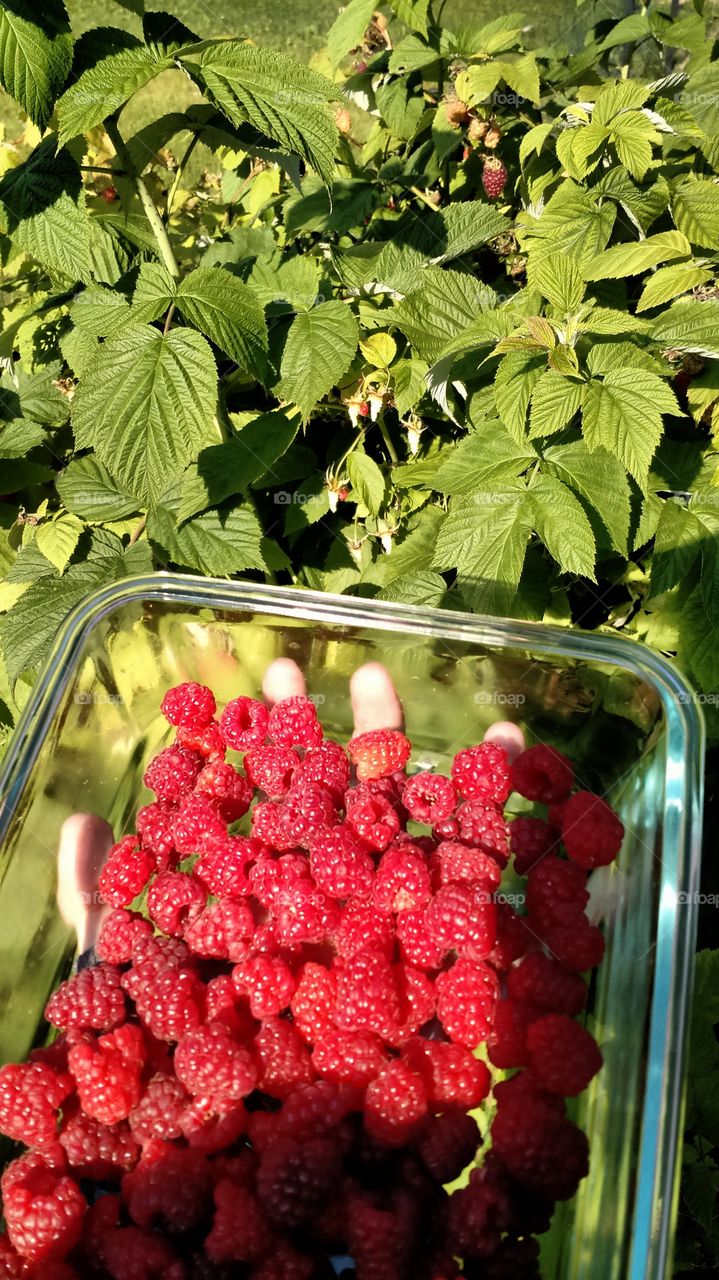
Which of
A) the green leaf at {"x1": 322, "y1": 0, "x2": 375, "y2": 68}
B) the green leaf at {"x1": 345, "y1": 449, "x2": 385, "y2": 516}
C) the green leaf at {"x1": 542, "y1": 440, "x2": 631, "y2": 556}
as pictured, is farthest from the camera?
the green leaf at {"x1": 322, "y1": 0, "x2": 375, "y2": 68}

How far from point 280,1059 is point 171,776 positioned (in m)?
0.28

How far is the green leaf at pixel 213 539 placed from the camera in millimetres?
1212

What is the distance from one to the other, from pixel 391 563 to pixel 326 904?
0.61 m

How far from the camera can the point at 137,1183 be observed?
0.67 m

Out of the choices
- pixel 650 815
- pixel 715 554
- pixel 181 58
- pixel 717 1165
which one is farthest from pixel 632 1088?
pixel 181 58

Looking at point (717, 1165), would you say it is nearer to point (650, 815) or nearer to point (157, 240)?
point (650, 815)

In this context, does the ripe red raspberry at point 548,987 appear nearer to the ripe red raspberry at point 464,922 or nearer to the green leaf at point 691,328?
the ripe red raspberry at point 464,922

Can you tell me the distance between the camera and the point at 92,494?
135cm

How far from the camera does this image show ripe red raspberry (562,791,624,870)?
0.78m

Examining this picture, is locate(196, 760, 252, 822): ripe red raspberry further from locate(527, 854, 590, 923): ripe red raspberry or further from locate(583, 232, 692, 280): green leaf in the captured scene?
locate(583, 232, 692, 280): green leaf

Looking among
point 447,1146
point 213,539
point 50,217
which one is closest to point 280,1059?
point 447,1146

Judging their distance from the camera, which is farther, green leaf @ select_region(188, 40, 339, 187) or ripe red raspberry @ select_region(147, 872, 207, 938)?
green leaf @ select_region(188, 40, 339, 187)

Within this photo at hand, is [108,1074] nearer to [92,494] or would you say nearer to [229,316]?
[229,316]

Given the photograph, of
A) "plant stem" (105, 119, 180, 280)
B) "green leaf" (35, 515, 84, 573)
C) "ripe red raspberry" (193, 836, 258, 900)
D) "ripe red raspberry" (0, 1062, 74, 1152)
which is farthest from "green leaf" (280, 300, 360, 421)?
"ripe red raspberry" (0, 1062, 74, 1152)
